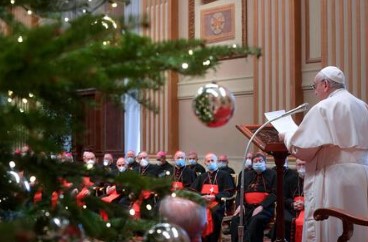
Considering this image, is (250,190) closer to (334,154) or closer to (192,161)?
(192,161)

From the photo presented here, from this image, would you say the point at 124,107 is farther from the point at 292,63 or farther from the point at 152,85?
the point at 292,63

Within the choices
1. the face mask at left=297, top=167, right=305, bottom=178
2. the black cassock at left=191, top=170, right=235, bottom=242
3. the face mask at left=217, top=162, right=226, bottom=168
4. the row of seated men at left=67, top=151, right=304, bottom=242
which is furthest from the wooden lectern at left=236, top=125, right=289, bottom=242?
the face mask at left=217, top=162, right=226, bottom=168

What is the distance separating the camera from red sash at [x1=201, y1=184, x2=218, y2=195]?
930 cm

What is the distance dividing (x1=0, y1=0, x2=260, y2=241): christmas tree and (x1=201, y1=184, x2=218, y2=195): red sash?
7532mm

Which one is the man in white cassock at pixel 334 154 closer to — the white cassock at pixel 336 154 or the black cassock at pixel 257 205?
the white cassock at pixel 336 154

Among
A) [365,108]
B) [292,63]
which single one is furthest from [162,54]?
[292,63]

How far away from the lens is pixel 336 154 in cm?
460

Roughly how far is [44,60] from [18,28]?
398 millimetres

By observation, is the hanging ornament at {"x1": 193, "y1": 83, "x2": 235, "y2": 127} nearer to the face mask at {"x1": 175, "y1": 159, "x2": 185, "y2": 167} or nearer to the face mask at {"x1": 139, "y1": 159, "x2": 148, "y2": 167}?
the face mask at {"x1": 175, "y1": 159, "x2": 185, "y2": 167}

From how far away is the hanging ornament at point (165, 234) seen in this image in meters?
1.53

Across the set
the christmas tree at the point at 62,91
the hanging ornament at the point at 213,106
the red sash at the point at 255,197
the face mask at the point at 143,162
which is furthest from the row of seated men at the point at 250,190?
the hanging ornament at the point at 213,106

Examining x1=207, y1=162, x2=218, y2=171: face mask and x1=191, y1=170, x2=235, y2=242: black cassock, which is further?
x1=207, y1=162, x2=218, y2=171: face mask

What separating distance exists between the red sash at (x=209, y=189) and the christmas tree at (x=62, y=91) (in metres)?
7.53

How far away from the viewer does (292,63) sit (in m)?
10.3
